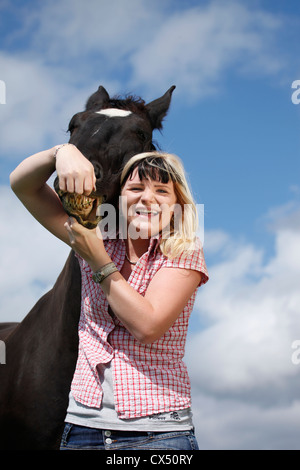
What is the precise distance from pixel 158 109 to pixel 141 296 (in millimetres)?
2986

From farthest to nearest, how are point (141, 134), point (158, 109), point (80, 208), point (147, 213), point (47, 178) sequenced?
1. point (158, 109)
2. point (141, 134)
3. point (47, 178)
4. point (147, 213)
5. point (80, 208)

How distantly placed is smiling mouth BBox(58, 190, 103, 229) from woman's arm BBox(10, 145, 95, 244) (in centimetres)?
5

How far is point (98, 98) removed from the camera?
4.93m

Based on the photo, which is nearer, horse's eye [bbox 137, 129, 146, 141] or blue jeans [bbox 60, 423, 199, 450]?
blue jeans [bbox 60, 423, 199, 450]

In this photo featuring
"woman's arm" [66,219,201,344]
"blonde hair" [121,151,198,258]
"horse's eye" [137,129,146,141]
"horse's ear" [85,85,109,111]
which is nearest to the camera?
"woman's arm" [66,219,201,344]

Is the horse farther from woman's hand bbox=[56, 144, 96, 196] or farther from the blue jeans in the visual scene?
the blue jeans

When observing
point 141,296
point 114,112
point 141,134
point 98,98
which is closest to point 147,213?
→ point 141,296

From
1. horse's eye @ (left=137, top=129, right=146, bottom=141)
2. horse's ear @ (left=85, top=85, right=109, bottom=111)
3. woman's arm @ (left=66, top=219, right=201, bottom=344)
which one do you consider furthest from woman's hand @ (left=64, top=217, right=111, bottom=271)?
horse's ear @ (left=85, top=85, right=109, bottom=111)

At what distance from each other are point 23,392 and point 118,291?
2.41 m

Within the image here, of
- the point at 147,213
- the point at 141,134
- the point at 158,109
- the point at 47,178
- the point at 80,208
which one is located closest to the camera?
the point at 80,208

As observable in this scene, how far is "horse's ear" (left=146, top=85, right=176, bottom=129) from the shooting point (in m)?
4.79

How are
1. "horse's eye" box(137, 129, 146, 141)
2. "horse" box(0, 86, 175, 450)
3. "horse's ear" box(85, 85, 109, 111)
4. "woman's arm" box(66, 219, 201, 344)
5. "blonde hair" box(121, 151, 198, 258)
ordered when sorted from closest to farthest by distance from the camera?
1. "woman's arm" box(66, 219, 201, 344)
2. "blonde hair" box(121, 151, 198, 258)
3. "horse" box(0, 86, 175, 450)
4. "horse's eye" box(137, 129, 146, 141)
5. "horse's ear" box(85, 85, 109, 111)

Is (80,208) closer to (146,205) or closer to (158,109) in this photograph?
(146,205)
